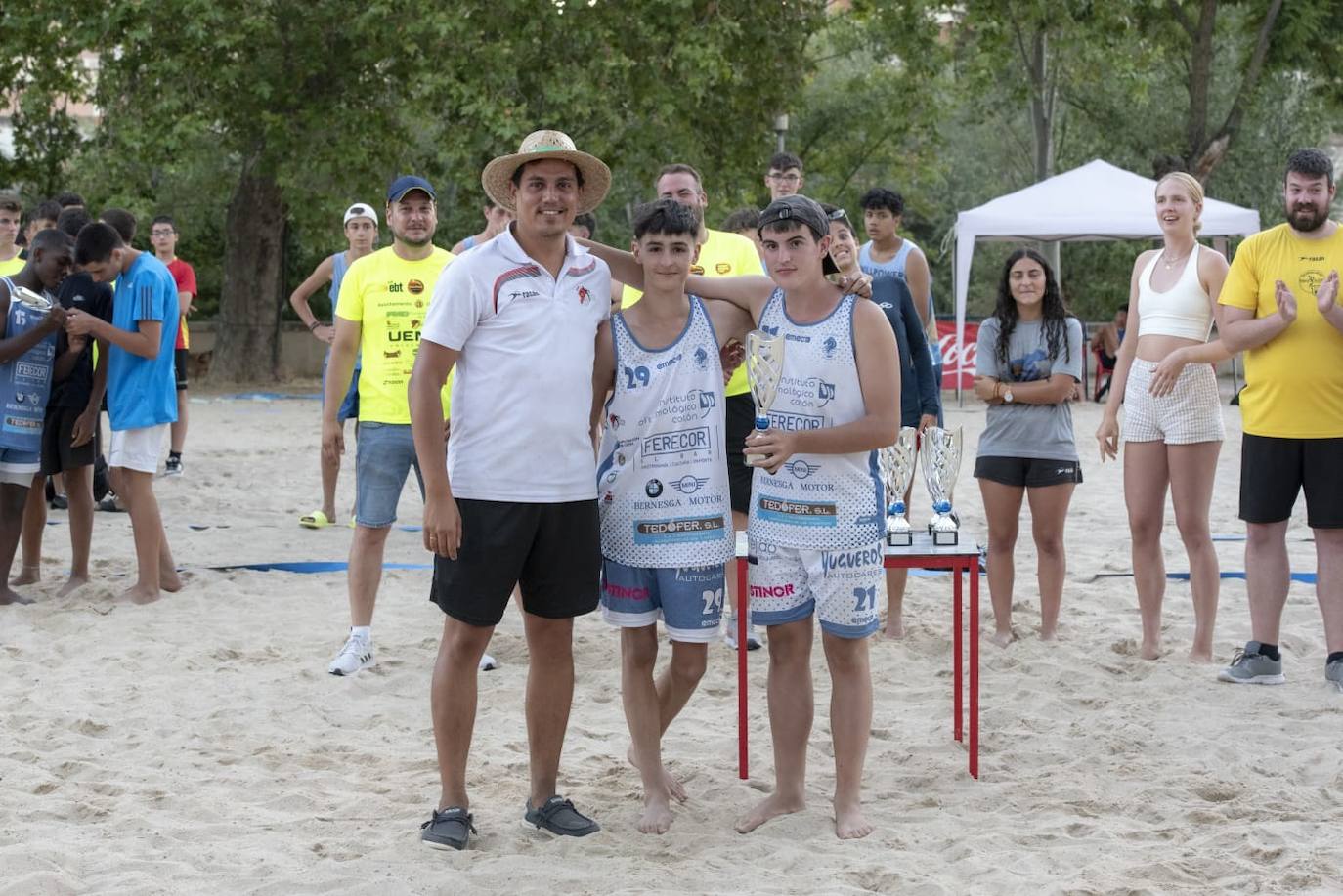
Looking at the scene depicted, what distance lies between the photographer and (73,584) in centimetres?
768

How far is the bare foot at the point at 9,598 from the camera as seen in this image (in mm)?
7367

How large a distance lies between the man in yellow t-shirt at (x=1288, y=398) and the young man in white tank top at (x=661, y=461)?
8.84 ft

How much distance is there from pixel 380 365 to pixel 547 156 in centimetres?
221

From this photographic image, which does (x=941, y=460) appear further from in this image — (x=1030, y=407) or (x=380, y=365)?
(x=380, y=365)

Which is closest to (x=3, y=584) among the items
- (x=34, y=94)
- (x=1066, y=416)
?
(x=1066, y=416)

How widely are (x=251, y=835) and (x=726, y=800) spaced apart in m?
1.43

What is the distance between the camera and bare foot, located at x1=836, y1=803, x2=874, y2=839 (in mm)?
4254

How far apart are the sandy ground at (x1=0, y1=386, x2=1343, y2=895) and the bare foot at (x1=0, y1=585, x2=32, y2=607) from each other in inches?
4.8

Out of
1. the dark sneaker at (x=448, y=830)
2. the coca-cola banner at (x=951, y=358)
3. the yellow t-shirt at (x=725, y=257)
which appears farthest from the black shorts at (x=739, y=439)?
the coca-cola banner at (x=951, y=358)

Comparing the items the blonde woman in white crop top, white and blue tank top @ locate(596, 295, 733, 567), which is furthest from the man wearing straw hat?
the blonde woman in white crop top

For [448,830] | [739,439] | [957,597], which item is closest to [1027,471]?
[739,439]

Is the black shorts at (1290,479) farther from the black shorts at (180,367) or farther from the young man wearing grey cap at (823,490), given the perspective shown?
the black shorts at (180,367)

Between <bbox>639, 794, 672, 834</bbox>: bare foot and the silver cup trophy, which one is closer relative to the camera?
<bbox>639, 794, 672, 834</bbox>: bare foot

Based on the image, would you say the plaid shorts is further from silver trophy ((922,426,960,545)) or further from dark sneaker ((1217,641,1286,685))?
silver trophy ((922,426,960,545))
